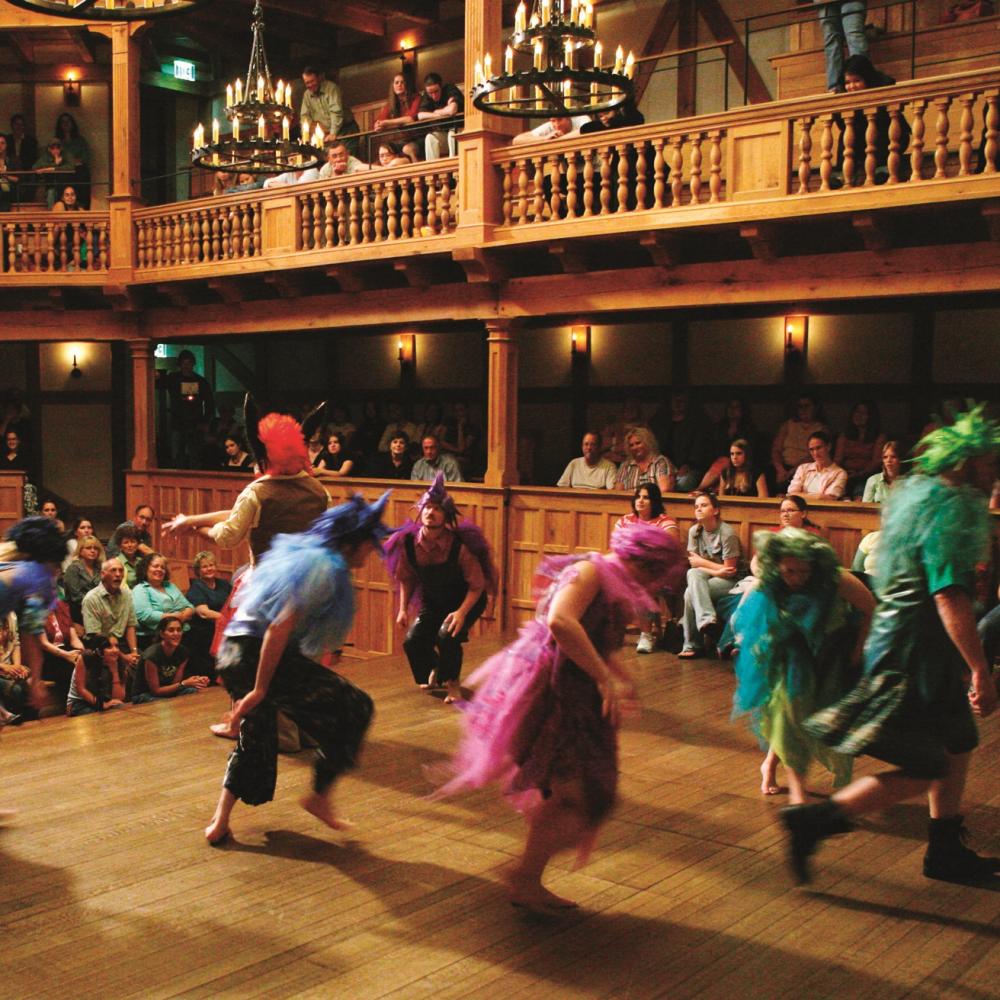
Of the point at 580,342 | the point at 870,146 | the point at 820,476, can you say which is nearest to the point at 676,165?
the point at 870,146

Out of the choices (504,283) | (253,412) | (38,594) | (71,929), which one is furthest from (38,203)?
(71,929)

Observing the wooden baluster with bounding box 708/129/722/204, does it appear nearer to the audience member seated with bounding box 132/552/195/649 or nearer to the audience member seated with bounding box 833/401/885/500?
the audience member seated with bounding box 833/401/885/500

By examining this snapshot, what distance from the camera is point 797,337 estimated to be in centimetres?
1204

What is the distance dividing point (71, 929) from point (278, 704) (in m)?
1.05

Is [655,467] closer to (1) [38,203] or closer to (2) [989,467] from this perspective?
(2) [989,467]

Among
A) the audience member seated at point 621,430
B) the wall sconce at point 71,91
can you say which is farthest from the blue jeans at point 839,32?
the wall sconce at point 71,91

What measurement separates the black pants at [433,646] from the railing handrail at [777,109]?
414 centimetres

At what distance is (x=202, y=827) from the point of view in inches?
196

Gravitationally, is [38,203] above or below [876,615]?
above

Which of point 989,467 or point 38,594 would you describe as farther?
point 38,594

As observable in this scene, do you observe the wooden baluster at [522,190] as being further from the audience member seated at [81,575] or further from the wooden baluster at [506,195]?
A: the audience member seated at [81,575]

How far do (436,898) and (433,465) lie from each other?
7.48 metres

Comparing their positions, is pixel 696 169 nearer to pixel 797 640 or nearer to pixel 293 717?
pixel 797 640

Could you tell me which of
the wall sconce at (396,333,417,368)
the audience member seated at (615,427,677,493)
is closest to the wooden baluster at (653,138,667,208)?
the audience member seated at (615,427,677,493)
